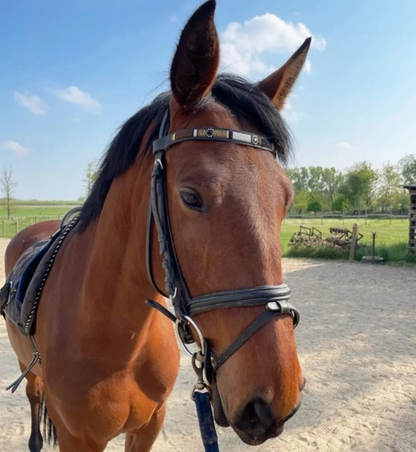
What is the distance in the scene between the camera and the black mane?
1.43m

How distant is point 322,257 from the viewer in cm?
1756

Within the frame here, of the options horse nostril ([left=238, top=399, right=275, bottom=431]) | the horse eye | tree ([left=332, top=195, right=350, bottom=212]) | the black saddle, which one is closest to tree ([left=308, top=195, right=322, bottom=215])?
tree ([left=332, top=195, right=350, bottom=212])

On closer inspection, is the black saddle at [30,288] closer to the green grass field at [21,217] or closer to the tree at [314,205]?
the green grass field at [21,217]

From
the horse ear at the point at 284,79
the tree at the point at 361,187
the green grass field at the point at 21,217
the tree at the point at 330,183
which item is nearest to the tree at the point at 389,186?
the tree at the point at 361,187

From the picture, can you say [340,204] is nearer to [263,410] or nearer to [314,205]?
[314,205]

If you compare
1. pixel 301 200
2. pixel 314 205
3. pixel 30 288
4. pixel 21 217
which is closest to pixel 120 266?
pixel 30 288

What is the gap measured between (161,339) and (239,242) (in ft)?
4.10

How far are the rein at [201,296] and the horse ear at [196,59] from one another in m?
0.17

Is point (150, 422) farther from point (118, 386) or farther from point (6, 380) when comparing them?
point (6, 380)

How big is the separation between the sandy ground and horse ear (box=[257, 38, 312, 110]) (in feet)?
11.1

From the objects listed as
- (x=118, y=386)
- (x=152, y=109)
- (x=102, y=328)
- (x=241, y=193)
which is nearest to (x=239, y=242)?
(x=241, y=193)

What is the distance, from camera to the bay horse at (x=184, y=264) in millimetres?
1123

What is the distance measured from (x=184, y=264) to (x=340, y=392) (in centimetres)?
435

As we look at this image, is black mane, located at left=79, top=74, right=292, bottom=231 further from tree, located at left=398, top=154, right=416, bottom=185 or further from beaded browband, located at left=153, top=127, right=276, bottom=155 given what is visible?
tree, located at left=398, top=154, right=416, bottom=185
